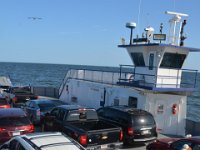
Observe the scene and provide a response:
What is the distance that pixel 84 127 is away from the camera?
46.1ft

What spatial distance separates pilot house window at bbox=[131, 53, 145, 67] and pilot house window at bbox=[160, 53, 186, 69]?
1373 mm

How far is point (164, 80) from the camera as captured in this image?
1947cm

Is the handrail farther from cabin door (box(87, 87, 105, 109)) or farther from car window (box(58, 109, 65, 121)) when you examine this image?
car window (box(58, 109, 65, 121))

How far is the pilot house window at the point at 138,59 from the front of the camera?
20445 millimetres

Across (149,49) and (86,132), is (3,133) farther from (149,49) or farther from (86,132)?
(149,49)

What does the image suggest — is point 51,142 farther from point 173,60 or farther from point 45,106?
point 173,60

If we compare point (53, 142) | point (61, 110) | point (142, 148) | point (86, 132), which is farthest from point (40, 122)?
point (53, 142)

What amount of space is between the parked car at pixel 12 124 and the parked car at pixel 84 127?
129 centimetres

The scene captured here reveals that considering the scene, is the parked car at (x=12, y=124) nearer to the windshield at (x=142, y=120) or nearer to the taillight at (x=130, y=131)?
the taillight at (x=130, y=131)

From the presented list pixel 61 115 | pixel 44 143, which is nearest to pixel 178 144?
pixel 44 143

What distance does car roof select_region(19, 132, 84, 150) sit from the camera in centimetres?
838

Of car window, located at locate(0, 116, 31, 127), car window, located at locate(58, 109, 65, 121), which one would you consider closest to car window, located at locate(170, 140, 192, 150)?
car window, located at locate(58, 109, 65, 121)

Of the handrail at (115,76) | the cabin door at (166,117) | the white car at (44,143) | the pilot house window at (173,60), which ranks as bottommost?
the cabin door at (166,117)

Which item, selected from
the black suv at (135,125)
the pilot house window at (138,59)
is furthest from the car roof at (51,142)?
the pilot house window at (138,59)
